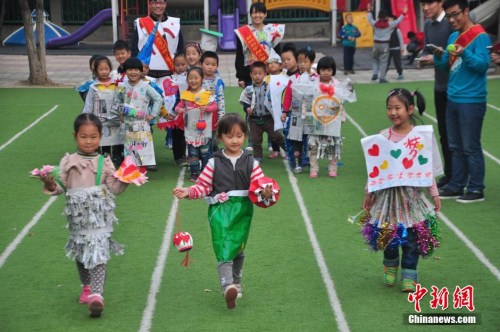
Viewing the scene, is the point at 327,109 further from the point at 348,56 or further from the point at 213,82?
the point at 348,56

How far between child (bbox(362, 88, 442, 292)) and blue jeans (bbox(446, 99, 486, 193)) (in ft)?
9.86

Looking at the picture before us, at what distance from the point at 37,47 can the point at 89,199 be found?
629 inches

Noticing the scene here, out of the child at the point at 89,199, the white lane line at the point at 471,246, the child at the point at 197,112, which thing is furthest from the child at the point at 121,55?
the child at the point at 89,199

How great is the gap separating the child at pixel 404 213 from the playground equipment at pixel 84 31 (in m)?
25.8

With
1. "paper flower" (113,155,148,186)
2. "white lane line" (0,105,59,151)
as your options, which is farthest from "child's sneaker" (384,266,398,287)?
"white lane line" (0,105,59,151)

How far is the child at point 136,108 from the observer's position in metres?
12.3

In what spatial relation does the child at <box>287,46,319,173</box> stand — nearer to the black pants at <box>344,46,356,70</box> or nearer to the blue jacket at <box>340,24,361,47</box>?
the blue jacket at <box>340,24,361,47</box>

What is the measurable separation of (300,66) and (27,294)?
5.79 m

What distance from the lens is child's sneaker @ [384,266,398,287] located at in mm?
8000

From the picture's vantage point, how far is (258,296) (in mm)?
7914

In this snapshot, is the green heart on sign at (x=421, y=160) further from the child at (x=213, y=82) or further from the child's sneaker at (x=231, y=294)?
the child at (x=213, y=82)

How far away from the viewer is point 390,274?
803 centimetres

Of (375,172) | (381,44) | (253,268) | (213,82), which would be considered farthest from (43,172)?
(381,44)

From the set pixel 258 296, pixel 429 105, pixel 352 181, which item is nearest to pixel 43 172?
pixel 258 296
